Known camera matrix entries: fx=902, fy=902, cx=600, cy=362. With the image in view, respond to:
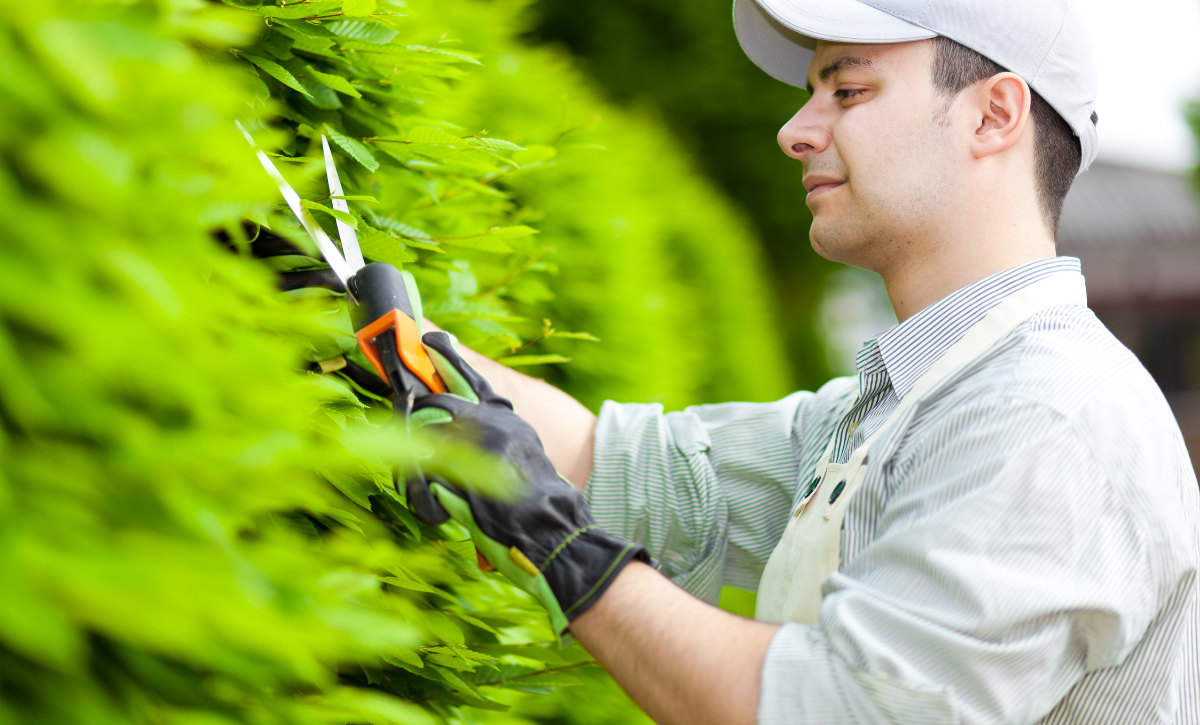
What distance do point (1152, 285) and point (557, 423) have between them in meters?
22.2

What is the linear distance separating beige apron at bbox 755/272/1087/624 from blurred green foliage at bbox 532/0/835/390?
21.7 ft

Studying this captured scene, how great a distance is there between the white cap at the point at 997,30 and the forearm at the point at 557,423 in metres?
0.87

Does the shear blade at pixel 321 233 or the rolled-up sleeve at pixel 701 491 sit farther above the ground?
the shear blade at pixel 321 233

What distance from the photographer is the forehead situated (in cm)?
164

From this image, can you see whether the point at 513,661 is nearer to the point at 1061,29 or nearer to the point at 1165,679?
the point at 1165,679

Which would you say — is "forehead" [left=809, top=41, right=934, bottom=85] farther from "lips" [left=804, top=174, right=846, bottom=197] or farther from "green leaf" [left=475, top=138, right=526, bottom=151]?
"green leaf" [left=475, top=138, right=526, bottom=151]

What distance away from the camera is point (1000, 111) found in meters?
1.63

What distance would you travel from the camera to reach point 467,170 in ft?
5.64

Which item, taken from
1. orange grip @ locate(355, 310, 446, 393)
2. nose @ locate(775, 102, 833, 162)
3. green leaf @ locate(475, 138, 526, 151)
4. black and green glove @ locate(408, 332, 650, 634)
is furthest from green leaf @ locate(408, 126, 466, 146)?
nose @ locate(775, 102, 833, 162)

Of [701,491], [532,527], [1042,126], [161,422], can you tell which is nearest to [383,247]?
[532,527]

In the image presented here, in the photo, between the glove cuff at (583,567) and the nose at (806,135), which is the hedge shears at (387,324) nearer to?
the glove cuff at (583,567)

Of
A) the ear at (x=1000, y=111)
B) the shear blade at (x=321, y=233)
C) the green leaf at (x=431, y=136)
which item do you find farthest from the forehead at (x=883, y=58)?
the shear blade at (x=321, y=233)

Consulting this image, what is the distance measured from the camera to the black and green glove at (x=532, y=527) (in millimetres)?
1194

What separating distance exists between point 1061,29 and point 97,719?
179cm
